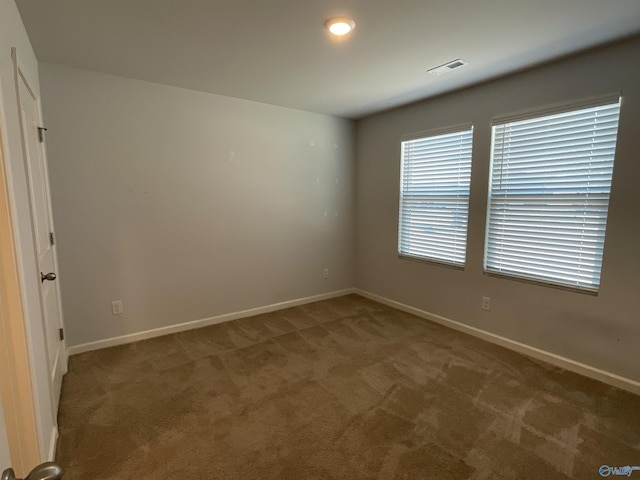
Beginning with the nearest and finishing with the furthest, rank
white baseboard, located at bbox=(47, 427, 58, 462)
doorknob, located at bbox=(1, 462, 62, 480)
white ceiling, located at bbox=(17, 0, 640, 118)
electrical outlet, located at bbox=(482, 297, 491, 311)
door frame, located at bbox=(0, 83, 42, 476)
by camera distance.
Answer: doorknob, located at bbox=(1, 462, 62, 480), door frame, located at bbox=(0, 83, 42, 476), white baseboard, located at bbox=(47, 427, 58, 462), white ceiling, located at bbox=(17, 0, 640, 118), electrical outlet, located at bbox=(482, 297, 491, 311)

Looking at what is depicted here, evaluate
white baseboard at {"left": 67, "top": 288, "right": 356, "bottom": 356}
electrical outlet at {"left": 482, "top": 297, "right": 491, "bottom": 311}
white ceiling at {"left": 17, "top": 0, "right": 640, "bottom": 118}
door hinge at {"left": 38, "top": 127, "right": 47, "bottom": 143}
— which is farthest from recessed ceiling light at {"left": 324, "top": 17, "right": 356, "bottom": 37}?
white baseboard at {"left": 67, "top": 288, "right": 356, "bottom": 356}

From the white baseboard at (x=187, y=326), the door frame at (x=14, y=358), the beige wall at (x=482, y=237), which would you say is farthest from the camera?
the white baseboard at (x=187, y=326)

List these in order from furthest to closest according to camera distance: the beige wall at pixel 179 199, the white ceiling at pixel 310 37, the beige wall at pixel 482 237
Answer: the beige wall at pixel 179 199 < the beige wall at pixel 482 237 < the white ceiling at pixel 310 37

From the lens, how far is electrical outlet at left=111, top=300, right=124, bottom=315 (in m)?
2.96

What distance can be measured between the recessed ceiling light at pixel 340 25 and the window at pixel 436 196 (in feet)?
5.44

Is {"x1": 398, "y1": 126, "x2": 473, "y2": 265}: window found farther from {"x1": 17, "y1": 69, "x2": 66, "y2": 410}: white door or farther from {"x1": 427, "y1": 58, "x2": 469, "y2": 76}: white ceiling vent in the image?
{"x1": 17, "y1": 69, "x2": 66, "y2": 410}: white door

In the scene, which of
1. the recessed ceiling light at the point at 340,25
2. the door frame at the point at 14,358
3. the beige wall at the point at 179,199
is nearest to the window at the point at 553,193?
the recessed ceiling light at the point at 340,25

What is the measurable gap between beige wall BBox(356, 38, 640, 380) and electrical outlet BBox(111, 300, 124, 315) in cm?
285

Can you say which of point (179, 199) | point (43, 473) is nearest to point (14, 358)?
point (43, 473)

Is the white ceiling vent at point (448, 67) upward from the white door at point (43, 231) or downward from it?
upward

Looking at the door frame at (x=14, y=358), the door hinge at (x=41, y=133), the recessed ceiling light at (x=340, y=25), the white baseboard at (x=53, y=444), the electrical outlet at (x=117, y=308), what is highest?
the recessed ceiling light at (x=340, y=25)

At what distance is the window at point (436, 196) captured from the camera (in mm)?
3230

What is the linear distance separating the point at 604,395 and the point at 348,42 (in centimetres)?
295

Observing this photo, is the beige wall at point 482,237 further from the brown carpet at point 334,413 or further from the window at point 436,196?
the brown carpet at point 334,413
